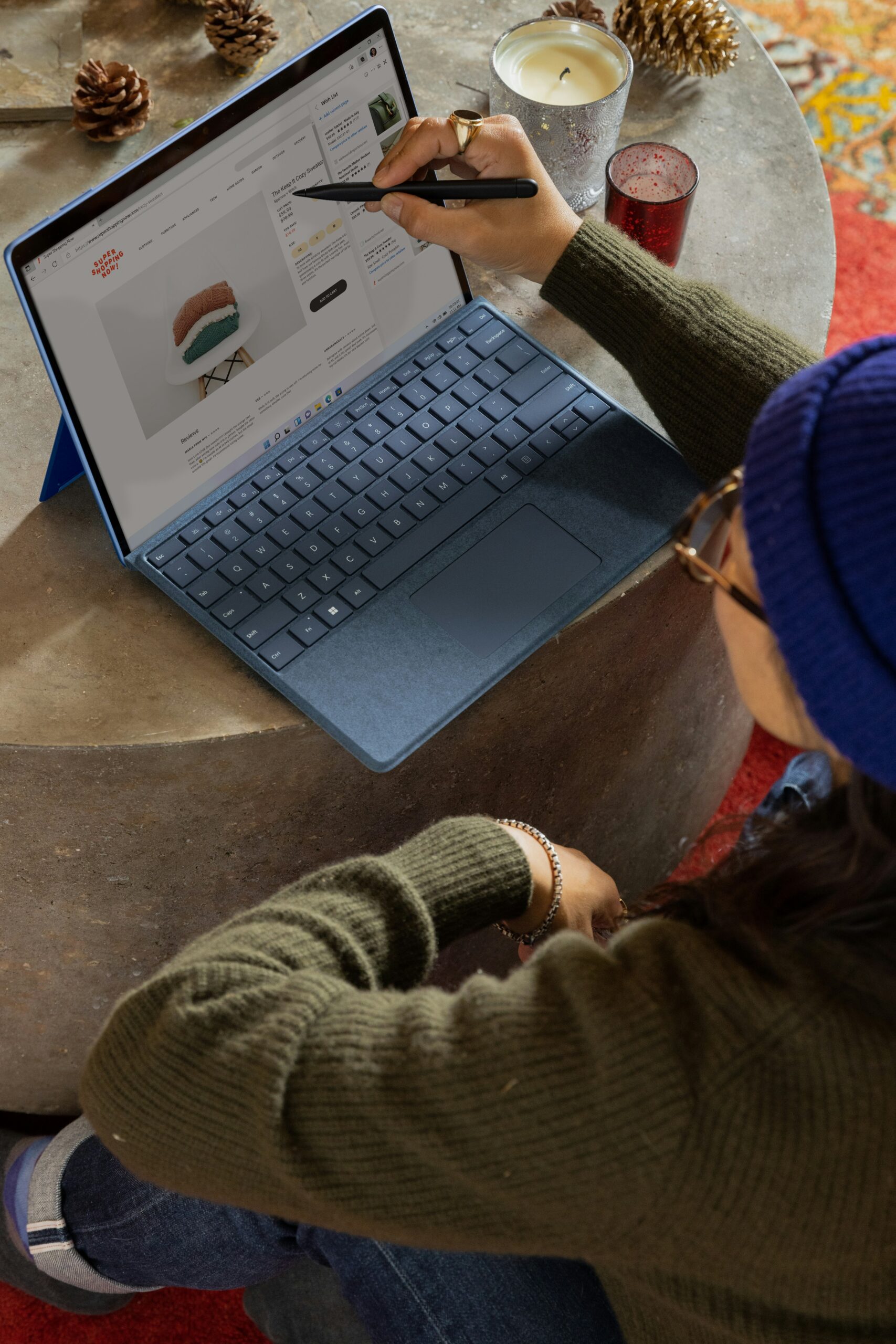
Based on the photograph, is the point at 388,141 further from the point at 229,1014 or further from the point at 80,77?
the point at 229,1014

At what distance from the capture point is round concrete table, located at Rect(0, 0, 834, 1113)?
914 mm

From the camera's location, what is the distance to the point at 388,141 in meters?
0.97

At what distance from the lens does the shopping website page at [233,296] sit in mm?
845

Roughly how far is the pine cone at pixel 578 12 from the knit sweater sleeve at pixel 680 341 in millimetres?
350

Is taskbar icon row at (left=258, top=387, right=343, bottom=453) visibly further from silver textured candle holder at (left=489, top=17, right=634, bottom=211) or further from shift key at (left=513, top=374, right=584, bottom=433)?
silver textured candle holder at (left=489, top=17, right=634, bottom=211)

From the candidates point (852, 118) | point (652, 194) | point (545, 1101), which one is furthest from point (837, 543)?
point (852, 118)

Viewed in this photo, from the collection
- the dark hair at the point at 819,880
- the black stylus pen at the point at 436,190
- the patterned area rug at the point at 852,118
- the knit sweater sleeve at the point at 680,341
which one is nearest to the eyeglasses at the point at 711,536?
the dark hair at the point at 819,880

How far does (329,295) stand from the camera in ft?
3.20

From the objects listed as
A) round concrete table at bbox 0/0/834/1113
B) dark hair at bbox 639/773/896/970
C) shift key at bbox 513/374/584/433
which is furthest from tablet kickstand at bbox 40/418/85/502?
dark hair at bbox 639/773/896/970

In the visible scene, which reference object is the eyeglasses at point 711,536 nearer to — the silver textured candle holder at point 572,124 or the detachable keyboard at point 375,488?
the detachable keyboard at point 375,488

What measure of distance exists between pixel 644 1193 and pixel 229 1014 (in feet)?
0.85

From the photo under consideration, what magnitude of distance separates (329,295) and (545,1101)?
63 cm

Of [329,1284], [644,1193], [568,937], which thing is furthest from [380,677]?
[329,1284]

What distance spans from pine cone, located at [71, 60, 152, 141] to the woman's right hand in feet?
1.11
